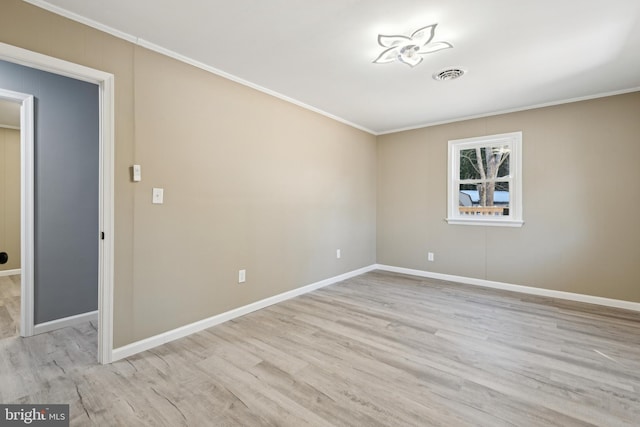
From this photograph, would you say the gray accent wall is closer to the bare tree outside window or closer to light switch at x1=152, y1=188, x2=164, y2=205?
light switch at x1=152, y1=188, x2=164, y2=205

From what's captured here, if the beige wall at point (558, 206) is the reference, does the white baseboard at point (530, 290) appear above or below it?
below

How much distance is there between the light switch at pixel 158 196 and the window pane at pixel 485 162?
4.10 m

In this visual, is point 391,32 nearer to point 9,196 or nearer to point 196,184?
point 196,184

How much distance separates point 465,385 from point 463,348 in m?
0.55

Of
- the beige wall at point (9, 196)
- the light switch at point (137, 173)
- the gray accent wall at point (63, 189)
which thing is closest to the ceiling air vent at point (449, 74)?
the light switch at point (137, 173)

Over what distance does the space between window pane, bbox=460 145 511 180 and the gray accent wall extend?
4.80m

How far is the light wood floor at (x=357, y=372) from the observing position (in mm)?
1665

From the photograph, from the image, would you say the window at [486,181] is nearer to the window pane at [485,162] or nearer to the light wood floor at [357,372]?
the window pane at [485,162]

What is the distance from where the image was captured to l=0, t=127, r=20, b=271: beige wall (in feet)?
15.9

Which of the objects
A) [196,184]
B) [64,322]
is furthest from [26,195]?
[196,184]

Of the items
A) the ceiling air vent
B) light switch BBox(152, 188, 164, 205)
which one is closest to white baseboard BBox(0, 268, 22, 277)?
light switch BBox(152, 188, 164, 205)

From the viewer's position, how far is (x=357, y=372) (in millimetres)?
2080

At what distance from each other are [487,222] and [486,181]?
0.60 m

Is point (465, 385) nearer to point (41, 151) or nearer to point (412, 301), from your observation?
point (412, 301)
